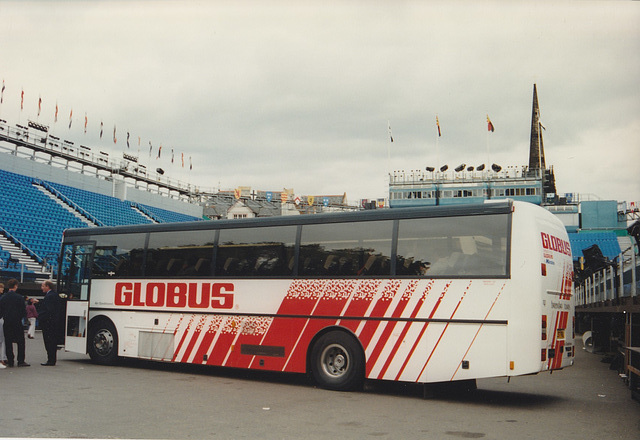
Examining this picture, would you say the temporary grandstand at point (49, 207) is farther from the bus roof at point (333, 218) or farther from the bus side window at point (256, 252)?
the bus side window at point (256, 252)

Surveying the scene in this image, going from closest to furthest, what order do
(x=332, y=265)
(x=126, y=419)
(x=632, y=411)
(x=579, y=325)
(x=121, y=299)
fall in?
(x=126, y=419) → (x=632, y=411) → (x=332, y=265) → (x=121, y=299) → (x=579, y=325)

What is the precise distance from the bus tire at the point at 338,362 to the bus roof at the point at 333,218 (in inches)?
80.4

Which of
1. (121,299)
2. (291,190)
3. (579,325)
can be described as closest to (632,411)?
(121,299)

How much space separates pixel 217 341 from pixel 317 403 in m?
3.66

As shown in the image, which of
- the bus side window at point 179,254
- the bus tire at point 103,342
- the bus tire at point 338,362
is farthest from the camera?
the bus tire at point 103,342

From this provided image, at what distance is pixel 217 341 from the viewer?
41.1 ft

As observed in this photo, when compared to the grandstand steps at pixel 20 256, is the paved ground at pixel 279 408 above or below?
below

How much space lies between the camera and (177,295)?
13.1 m

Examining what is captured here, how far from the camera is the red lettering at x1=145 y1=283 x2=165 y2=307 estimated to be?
13.4 metres

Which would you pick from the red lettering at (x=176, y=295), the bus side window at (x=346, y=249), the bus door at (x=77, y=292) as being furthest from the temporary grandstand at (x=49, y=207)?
the bus side window at (x=346, y=249)

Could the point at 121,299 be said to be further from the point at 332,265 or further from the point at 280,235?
the point at 332,265

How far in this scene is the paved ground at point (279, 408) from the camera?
7.24 m

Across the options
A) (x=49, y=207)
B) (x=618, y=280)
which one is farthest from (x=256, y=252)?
(x=49, y=207)

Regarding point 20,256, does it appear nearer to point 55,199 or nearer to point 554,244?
point 55,199
